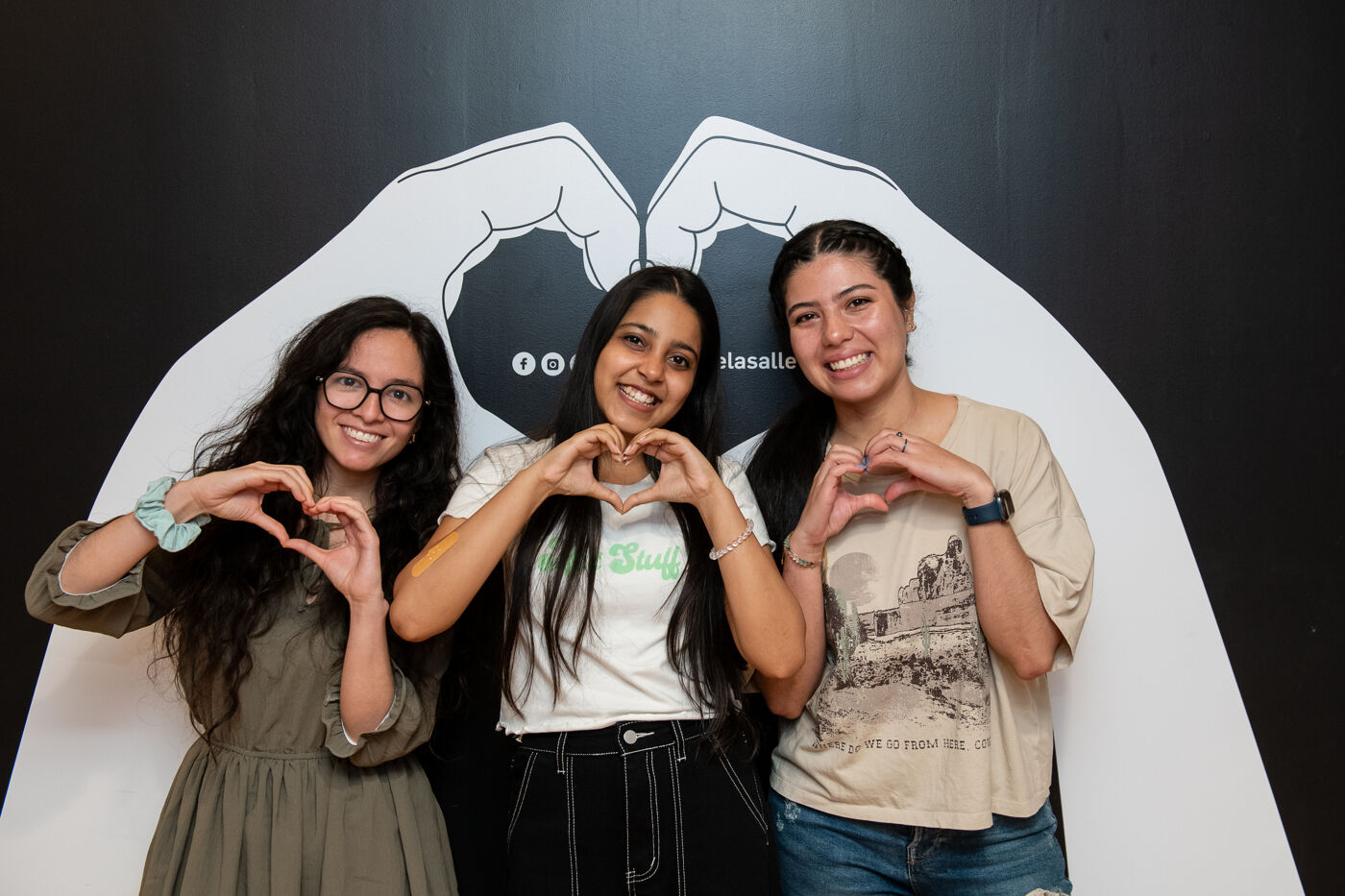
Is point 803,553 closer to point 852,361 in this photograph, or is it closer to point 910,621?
point 910,621

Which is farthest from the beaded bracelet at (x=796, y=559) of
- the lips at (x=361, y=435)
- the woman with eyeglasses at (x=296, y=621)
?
the lips at (x=361, y=435)

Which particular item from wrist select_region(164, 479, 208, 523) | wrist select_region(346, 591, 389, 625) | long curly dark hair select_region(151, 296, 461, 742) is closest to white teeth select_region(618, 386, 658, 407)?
long curly dark hair select_region(151, 296, 461, 742)

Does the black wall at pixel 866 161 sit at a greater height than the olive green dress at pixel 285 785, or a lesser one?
greater

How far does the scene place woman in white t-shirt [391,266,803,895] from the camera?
160 cm

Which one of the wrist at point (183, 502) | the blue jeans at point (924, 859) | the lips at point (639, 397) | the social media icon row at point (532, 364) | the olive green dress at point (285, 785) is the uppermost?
the social media icon row at point (532, 364)

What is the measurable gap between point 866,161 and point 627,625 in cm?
135

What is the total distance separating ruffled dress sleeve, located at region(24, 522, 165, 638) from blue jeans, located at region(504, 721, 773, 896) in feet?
2.81

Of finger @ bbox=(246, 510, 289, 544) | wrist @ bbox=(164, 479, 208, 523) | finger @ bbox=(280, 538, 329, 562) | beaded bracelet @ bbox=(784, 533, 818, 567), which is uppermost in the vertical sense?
wrist @ bbox=(164, 479, 208, 523)

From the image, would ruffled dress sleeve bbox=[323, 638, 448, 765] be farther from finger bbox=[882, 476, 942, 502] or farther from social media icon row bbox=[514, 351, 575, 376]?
finger bbox=[882, 476, 942, 502]

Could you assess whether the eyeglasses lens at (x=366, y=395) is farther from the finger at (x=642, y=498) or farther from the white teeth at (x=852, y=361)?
the white teeth at (x=852, y=361)

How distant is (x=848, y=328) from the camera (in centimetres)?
177

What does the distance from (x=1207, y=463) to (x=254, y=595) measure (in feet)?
7.53

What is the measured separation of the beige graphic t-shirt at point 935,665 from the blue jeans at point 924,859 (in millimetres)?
48

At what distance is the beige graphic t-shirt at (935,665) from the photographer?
1.67 metres
